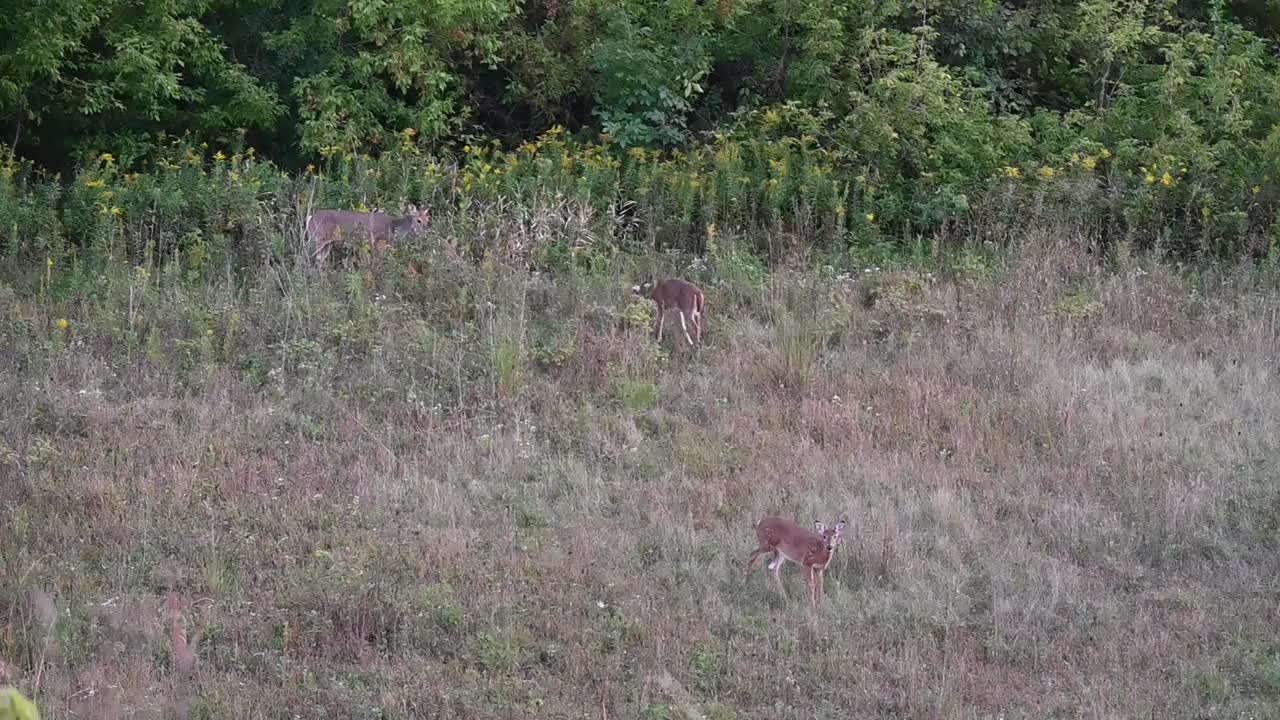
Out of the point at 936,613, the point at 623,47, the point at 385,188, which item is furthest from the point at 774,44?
Result: the point at 936,613

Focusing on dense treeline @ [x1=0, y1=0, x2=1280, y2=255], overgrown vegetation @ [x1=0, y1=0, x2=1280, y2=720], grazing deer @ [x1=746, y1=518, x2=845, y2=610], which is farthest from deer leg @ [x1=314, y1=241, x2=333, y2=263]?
grazing deer @ [x1=746, y1=518, x2=845, y2=610]

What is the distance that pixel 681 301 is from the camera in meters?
11.3

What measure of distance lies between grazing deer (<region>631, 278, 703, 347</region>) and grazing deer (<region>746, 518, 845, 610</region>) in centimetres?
355

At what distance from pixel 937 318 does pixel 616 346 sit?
8.40 feet

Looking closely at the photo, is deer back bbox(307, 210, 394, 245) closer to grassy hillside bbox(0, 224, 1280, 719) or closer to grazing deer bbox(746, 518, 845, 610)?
grassy hillside bbox(0, 224, 1280, 719)

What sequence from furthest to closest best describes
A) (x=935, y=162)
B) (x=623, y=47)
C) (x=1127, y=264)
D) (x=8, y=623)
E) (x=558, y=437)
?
(x=623, y=47)
(x=935, y=162)
(x=1127, y=264)
(x=558, y=437)
(x=8, y=623)

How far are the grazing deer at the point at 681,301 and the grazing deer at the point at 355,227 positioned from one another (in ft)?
7.63

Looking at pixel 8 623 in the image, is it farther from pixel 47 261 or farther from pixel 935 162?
pixel 935 162

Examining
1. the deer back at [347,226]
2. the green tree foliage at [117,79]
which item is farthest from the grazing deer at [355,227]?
the green tree foliage at [117,79]

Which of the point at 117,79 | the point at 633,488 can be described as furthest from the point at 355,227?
the point at 117,79

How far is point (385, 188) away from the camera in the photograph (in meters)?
14.4

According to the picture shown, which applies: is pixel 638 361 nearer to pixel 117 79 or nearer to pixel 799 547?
pixel 799 547

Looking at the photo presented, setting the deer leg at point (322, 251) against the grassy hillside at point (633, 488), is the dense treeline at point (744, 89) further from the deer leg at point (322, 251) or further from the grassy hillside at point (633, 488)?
the deer leg at point (322, 251)

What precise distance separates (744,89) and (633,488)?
28.5 ft
